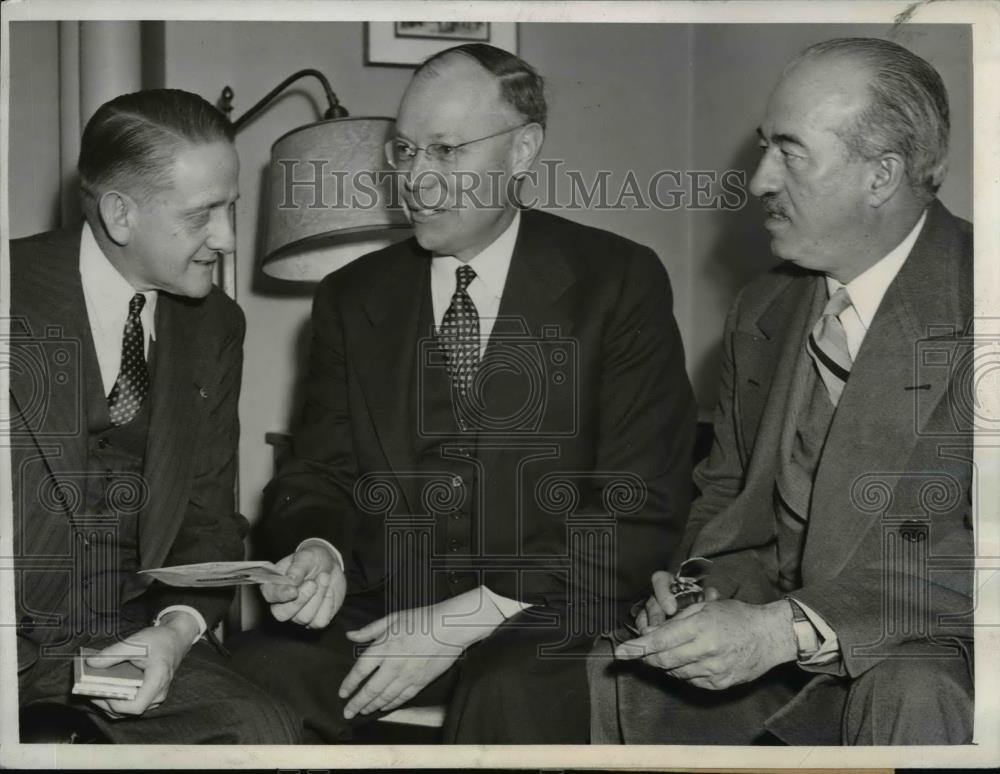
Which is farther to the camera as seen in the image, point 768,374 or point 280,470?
point 280,470

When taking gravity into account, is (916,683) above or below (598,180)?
below

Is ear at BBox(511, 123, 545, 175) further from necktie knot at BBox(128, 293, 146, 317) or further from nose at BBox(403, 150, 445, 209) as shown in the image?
necktie knot at BBox(128, 293, 146, 317)

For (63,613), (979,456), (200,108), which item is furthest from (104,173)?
(979,456)

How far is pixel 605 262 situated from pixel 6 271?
3.11ft

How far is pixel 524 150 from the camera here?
1.63m

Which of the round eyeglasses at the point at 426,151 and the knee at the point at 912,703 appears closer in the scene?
the knee at the point at 912,703

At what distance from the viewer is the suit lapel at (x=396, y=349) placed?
5.39 ft

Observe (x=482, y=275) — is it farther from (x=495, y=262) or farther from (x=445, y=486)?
(x=445, y=486)

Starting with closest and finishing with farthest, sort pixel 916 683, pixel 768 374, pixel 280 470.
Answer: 1. pixel 916 683
2. pixel 768 374
3. pixel 280 470

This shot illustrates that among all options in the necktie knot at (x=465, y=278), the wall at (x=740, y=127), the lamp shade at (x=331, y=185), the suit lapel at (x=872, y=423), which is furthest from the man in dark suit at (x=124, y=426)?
the suit lapel at (x=872, y=423)

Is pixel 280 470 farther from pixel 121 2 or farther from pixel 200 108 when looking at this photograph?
pixel 121 2

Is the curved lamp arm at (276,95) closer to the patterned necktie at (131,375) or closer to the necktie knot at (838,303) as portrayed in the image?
the patterned necktie at (131,375)

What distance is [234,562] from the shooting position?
1.62m

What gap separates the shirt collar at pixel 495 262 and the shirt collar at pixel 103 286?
508 mm
